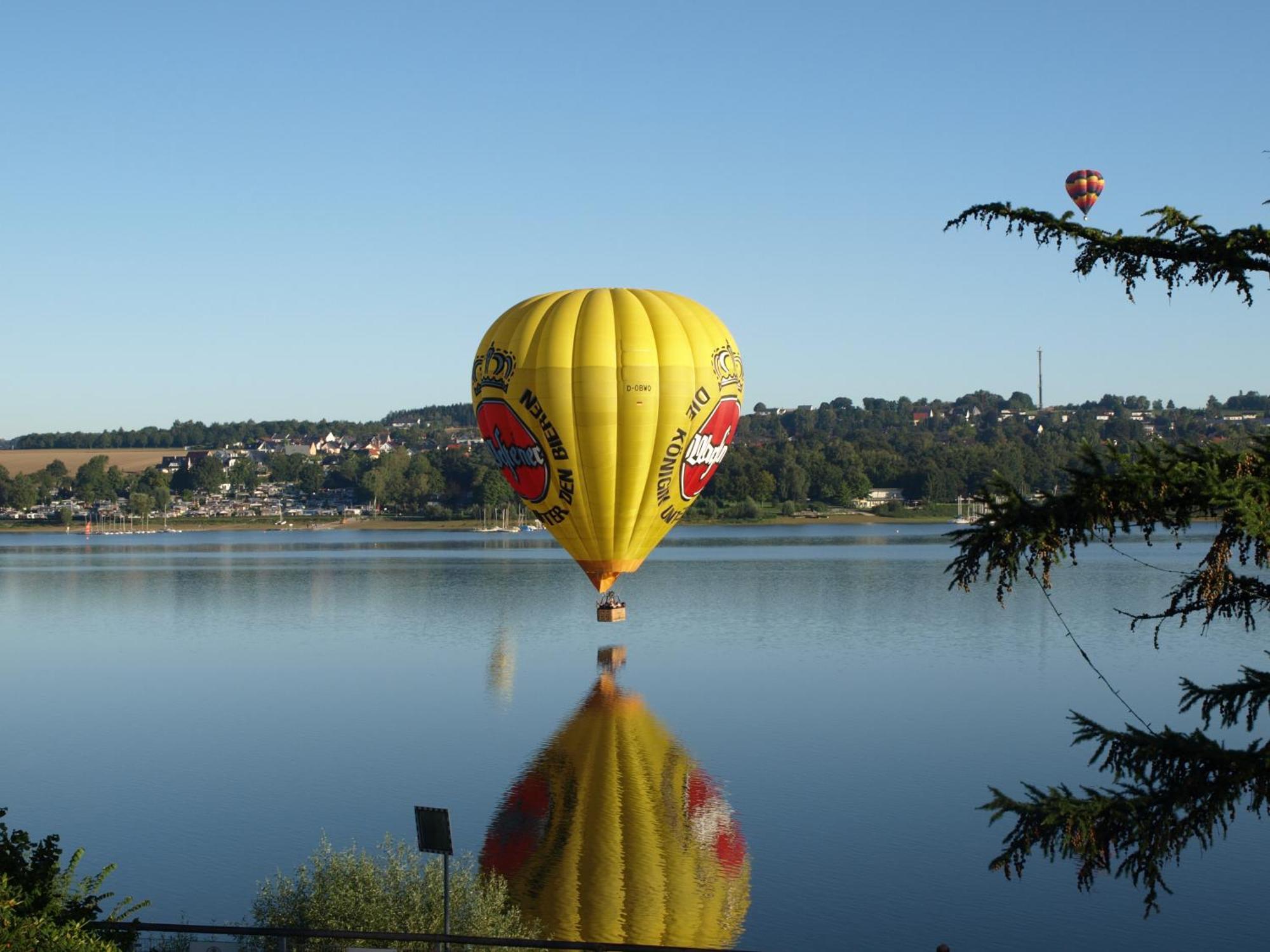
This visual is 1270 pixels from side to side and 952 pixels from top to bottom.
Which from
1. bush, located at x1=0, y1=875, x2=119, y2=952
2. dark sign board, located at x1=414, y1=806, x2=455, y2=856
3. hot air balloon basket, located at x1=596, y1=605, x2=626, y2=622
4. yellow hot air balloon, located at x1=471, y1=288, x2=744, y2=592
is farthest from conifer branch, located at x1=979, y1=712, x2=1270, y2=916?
hot air balloon basket, located at x1=596, y1=605, x2=626, y2=622

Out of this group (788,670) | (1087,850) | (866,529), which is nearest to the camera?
(1087,850)

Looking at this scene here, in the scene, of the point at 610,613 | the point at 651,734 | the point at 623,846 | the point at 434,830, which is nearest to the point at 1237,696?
the point at 434,830

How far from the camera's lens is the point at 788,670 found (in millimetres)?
56250

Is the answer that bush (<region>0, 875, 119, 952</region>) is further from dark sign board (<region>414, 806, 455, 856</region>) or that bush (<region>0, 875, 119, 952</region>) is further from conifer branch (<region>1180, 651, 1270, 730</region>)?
conifer branch (<region>1180, 651, 1270, 730</region>)

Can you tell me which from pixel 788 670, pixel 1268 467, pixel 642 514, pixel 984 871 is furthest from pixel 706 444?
pixel 1268 467

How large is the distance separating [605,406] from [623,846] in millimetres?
17956

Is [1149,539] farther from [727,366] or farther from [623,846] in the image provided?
[727,366]

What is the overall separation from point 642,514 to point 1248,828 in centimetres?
2141

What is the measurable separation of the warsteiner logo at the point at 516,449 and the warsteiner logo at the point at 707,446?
463cm

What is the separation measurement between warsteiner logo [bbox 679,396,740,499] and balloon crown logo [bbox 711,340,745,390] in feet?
1.75

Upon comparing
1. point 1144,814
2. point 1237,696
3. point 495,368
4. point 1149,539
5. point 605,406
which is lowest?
Answer: point 1144,814

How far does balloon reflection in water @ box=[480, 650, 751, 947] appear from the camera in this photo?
80.8 feet

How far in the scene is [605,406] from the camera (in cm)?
4478

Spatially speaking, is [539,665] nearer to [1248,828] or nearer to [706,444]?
[706,444]
